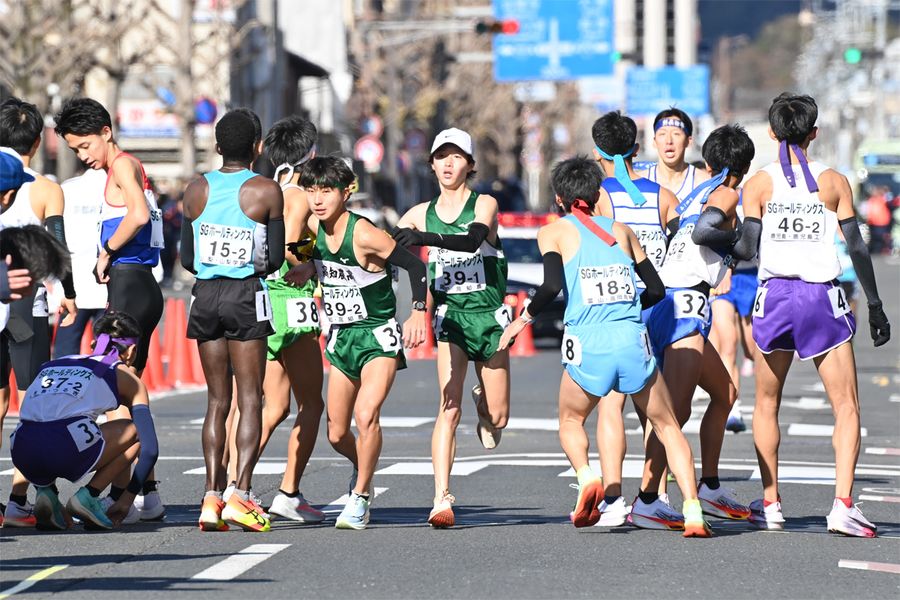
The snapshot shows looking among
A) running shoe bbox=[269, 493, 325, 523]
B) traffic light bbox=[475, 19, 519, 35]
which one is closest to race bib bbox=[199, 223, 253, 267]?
running shoe bbox=[269, 493, 325, 523]

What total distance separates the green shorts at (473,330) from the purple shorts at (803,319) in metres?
1.23

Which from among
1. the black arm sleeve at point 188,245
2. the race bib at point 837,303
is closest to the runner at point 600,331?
the race bib at point 837,303

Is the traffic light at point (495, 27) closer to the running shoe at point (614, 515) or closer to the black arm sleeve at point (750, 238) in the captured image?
the black arm sleeve at point (750, 238)

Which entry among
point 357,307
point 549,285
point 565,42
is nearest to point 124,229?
point 357,307

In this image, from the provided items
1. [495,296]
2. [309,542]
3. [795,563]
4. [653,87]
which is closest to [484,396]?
[495,296]

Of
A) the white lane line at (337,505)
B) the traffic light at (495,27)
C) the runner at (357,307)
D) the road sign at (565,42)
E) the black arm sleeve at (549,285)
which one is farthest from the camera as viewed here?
the road sign at (565,42)

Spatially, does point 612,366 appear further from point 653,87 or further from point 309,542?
point 653,87

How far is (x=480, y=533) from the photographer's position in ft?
32.3

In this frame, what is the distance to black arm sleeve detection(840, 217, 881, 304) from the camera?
389 inches

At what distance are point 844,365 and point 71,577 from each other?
12.4 feet

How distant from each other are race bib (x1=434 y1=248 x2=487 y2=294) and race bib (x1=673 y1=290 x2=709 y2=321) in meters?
0.95

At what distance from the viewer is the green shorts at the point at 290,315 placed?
1032cm

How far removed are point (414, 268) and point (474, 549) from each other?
1.45 meters

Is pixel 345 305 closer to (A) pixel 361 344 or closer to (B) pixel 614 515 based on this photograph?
(A) pixel 361 344
